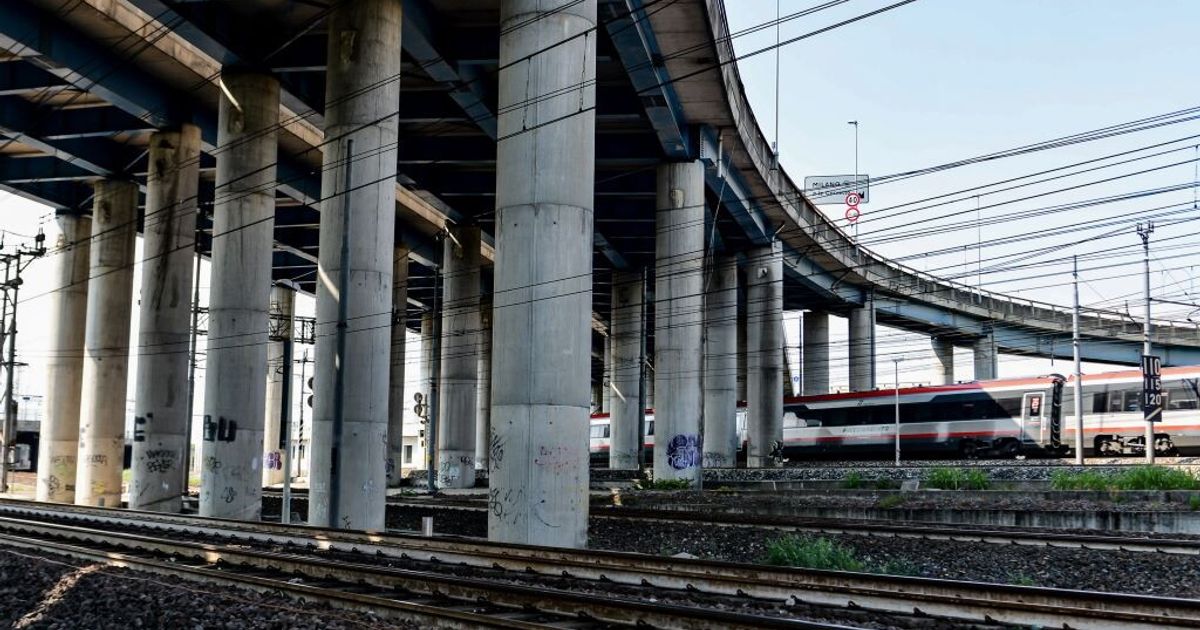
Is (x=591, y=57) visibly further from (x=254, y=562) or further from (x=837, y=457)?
(x=837, y=457)

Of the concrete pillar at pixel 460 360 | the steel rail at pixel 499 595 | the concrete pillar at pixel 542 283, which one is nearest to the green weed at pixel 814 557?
the concrete pillar at pixel 542 283

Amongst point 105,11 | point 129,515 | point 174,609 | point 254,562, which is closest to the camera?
point 174,609

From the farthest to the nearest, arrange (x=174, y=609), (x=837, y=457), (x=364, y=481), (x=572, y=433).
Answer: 1. (x=837, y=457)
2. (x=364, y=481)
3. (x=572, y=433)
4. (x=174, y=609)

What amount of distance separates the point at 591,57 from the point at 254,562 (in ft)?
38.7

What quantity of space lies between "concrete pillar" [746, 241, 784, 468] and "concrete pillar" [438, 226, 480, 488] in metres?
14.1

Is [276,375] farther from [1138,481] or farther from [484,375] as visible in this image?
[1138,481]

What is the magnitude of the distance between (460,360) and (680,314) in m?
15.4

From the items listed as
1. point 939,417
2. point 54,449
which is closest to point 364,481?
point 54,449

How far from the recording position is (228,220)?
29391 millimetres

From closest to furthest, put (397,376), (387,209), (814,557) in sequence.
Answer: (814,557), (387,209), (397,376)

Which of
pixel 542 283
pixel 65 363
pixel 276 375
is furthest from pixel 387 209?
pixel 276 375

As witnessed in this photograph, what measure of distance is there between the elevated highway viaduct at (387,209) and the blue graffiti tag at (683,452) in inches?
5.8

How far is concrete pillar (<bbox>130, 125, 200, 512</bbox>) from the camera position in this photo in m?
32.1

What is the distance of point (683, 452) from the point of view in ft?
124
